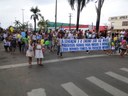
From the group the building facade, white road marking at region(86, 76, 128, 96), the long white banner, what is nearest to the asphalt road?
white road marking at region(86, 76, 128, 96)

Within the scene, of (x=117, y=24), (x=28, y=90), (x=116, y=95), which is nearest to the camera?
(x=116, y=95)

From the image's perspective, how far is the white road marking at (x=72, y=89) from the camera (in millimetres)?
8391

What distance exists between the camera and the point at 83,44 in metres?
20.2

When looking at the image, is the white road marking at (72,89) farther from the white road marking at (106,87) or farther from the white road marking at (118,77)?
the white road marking at (118,77)

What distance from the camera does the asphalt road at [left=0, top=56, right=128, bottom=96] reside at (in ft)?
28.3

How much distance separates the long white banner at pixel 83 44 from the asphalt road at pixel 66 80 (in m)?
5.51

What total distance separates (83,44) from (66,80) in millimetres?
10032

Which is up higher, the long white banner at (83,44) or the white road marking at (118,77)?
the long white banner at (83,44)

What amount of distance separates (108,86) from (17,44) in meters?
14.5

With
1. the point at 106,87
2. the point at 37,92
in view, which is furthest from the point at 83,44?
the point at 37,92

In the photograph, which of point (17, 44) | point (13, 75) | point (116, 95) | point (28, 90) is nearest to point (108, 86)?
point (116, 95)

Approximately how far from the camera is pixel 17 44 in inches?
883

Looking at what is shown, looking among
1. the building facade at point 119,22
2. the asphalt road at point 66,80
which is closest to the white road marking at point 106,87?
the asphalt road at point 66,80

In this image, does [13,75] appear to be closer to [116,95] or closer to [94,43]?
[116,95]
